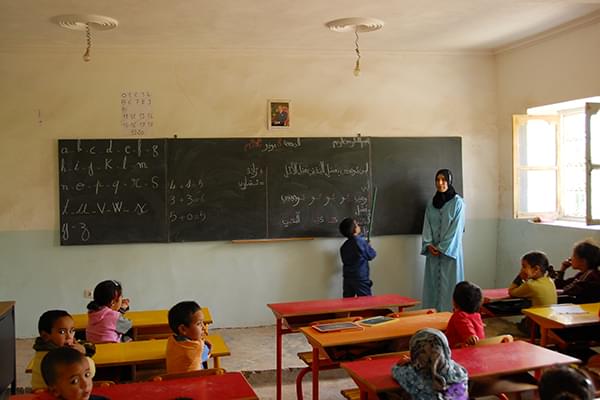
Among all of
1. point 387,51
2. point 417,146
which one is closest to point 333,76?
point 387,51

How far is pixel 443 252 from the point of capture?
18.7 ft

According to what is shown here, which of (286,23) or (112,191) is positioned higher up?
(286,23)

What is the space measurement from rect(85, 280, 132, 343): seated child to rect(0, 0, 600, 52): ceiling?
205cm

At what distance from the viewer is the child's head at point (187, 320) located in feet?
9.46

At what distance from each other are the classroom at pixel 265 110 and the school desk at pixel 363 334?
2.29m

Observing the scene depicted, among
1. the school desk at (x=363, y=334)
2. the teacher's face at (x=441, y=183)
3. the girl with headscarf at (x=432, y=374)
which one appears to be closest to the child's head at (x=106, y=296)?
the school desk at (x=363, y=334)

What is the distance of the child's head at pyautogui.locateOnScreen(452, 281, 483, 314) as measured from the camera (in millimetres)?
3172

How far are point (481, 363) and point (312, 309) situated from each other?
4.82 ft

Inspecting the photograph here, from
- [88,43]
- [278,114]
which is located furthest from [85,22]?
[278,114]

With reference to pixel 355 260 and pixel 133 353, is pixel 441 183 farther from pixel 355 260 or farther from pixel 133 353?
pixel 133 353

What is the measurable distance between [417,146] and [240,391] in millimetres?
4357

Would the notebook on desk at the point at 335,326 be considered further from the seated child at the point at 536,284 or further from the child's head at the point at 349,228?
the child's head at the point at 349,228

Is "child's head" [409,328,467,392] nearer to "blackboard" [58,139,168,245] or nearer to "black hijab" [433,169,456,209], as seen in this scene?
"black hijab" [433,169,456,209]

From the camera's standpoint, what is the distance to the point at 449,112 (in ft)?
20.7
